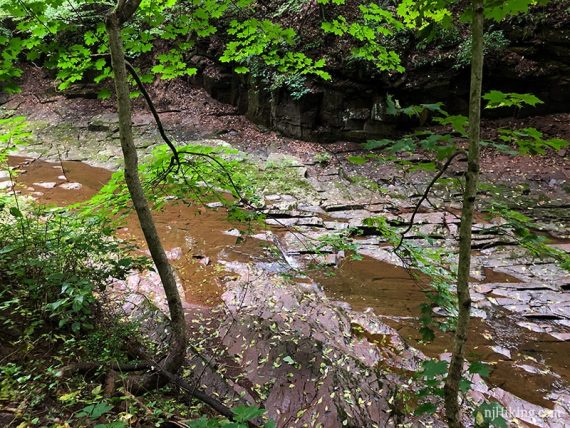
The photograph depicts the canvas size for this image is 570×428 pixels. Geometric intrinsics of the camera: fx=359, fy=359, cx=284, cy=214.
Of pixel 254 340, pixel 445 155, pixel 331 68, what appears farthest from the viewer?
pixel 331 68

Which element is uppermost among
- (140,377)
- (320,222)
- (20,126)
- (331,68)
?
(331,68)

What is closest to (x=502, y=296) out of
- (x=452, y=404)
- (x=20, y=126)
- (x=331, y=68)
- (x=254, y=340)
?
(x=254, y=340)

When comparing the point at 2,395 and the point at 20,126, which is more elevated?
the point at 20,126

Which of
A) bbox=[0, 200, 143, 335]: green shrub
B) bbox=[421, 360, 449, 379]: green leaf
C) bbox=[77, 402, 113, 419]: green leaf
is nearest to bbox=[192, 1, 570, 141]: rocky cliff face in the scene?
bbox=[0, 200, 143, 335]: green shrub

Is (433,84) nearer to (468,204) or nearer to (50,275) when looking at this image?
(468,204)

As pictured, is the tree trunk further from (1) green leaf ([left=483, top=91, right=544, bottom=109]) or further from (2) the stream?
(1) green leaf ([left=483, top=91, right=544, bottom=109])

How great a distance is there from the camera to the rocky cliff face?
1068cm

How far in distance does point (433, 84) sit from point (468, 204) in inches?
441

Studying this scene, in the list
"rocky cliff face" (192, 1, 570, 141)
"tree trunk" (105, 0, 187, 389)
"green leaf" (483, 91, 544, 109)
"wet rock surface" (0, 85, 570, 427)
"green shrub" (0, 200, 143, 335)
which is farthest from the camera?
"rocky cliff face" (192, 1, 570, 141)

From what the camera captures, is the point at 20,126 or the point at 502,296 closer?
the point at 20,126

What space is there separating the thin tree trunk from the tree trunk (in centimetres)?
196

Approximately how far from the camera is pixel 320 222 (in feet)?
26.3

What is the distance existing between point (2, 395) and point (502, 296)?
6134 millimetres

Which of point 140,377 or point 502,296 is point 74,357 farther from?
point 502,296
